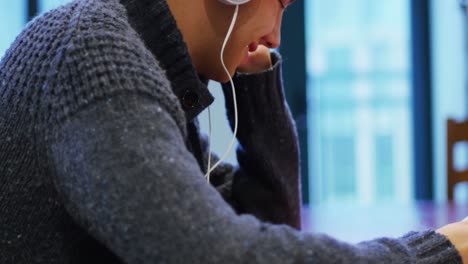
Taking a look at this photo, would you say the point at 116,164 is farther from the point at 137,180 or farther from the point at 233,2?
the point at 233,2

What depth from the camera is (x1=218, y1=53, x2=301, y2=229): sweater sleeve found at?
1.10 m

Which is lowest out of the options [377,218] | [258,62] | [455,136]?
[455,136]

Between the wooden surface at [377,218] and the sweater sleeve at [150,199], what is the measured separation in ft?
2.14

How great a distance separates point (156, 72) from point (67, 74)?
0.27 feet

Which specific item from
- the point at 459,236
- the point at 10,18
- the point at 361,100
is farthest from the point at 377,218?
the point at 361,100

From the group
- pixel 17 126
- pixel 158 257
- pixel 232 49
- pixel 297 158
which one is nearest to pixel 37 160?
pixel 17 126

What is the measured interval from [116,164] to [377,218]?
40.5 inches

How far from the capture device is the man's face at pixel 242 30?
74 centimetres

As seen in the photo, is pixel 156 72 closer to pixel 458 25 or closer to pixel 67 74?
pixel 67 74

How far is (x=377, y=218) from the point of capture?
4.59 feet

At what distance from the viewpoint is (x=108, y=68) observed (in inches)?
21.0

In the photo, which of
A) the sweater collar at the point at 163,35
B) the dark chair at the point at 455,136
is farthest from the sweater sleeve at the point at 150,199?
the dark chair at the point at 455,136

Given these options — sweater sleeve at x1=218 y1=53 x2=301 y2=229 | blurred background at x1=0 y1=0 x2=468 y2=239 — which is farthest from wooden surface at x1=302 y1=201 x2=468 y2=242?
blurred background at x1=0 y1=0 x2=468 y2=239

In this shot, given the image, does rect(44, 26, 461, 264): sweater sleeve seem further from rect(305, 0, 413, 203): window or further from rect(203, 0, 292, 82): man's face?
rect(305, 0, 413, 203): window
